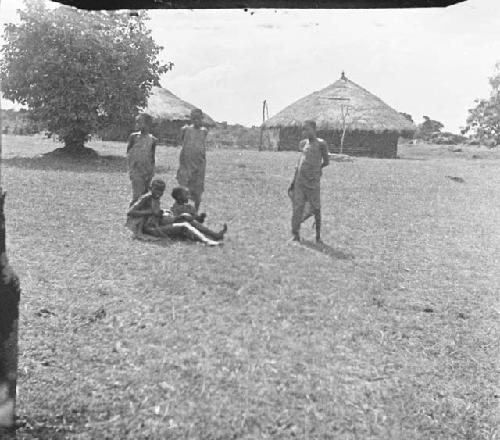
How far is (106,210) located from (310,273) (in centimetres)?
360

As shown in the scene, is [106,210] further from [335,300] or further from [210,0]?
[210,0]

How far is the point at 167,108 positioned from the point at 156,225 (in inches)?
904

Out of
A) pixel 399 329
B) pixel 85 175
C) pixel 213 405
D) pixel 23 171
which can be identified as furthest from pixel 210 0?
pixel 85 175

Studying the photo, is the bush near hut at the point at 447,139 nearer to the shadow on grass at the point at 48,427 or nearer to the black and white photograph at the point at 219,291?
the black and white photograph at the point at 219,291

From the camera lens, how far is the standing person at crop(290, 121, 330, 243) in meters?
7.34

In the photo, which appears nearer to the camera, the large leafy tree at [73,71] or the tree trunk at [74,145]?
the large leafy tree at [73,71]

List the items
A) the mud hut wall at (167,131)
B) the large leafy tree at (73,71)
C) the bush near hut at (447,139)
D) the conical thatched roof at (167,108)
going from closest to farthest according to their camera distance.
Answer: the large leafy tree at (73,71) < the mud hut wall at (167,131) < the conical thatched roof at (167,108) < the bush near hut at (447,139)

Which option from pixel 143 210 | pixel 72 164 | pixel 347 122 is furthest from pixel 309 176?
pixel 347 122

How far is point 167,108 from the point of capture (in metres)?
29.2

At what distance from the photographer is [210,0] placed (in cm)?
215

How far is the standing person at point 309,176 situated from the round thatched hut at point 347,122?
768 inches

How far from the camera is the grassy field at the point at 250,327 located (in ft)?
10.5

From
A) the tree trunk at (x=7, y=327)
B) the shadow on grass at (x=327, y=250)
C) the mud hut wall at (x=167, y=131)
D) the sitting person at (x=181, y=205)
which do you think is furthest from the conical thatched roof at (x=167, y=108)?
the tree trunk at (x=7, y=327)

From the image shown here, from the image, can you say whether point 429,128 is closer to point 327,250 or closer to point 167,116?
point 167,116
